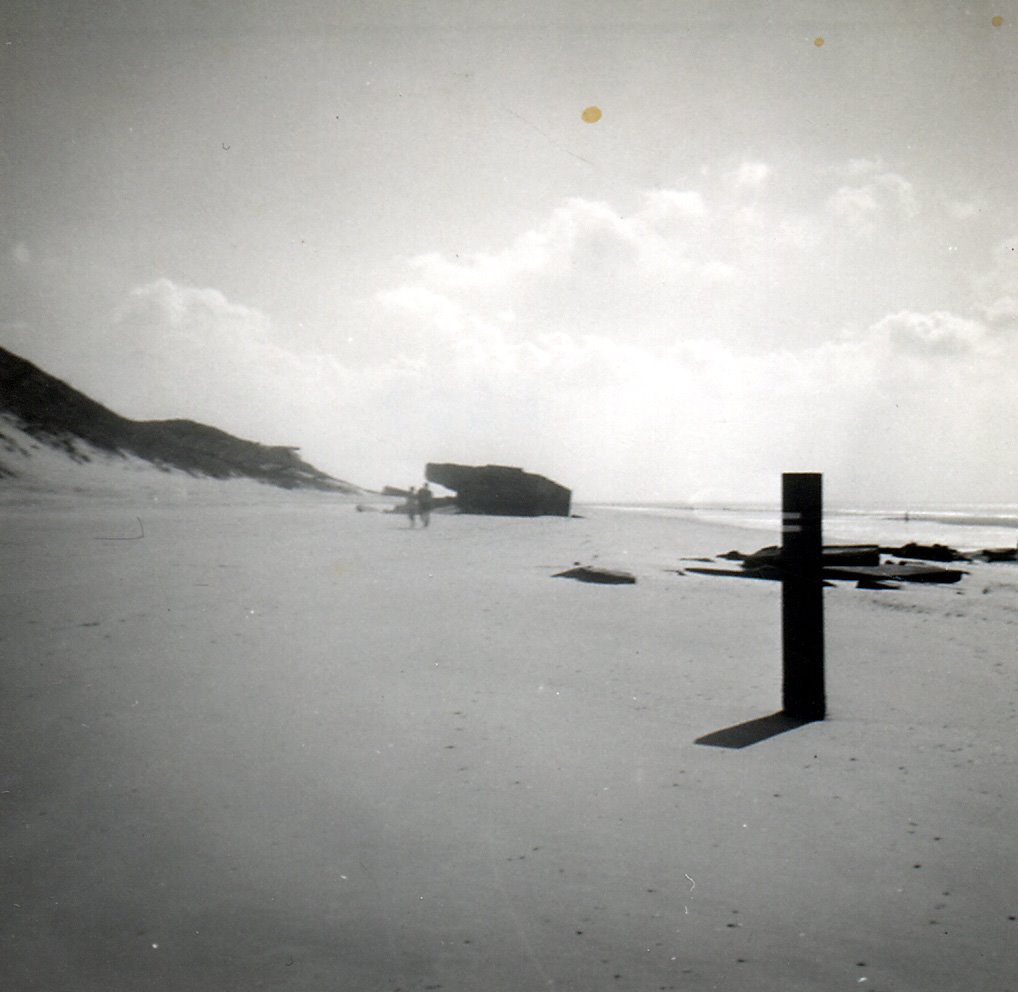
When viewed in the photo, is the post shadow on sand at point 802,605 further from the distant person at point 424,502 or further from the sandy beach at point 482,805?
the distant person at point 424,502

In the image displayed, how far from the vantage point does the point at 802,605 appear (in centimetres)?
366

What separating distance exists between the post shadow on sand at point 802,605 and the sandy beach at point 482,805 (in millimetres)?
140

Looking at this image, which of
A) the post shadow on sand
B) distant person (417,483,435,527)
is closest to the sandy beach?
the post shadow on sand

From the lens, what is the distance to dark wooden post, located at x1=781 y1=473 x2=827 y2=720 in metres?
3.56

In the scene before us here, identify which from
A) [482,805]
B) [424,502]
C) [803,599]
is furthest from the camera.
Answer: [424,502]

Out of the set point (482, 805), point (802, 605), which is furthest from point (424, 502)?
point (482, 805)

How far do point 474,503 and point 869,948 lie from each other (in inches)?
803

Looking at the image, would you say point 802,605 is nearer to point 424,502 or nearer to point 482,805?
point 482,805

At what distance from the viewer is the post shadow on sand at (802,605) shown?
3.55 m

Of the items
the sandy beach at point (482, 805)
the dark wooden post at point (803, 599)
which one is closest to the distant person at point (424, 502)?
the sandy beach at point (482, 805)

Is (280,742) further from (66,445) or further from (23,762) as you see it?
(66,445)

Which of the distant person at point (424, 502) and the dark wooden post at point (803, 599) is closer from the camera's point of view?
the dark wooden post at point (803, 599)

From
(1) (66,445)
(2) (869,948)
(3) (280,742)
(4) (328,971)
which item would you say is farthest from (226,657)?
(1) (66,445)

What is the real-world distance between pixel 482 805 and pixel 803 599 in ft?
6.33
